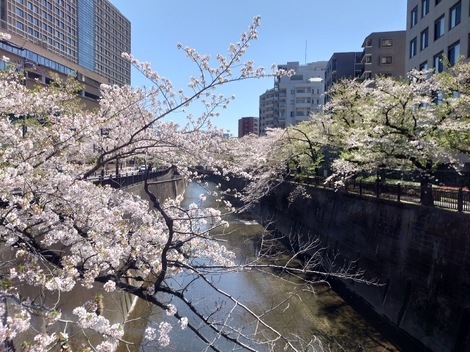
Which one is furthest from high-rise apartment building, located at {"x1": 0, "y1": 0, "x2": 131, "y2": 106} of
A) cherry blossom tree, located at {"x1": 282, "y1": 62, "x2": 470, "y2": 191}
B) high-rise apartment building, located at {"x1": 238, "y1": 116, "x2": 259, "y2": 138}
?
high-rise apartment building, located at {"x1": 238, "y1": 116, "x2": 259, "y2": 138}

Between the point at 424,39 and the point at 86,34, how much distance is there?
59.3 m

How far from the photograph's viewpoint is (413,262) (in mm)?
12484

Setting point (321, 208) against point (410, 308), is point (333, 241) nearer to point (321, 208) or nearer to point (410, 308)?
point (321, 208)

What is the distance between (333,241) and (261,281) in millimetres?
4965

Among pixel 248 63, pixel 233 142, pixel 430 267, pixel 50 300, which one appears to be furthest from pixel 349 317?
pixel 248 63

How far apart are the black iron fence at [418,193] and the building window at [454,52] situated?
9.48m

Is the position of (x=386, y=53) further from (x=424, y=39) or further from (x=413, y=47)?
(x=424, y=39)

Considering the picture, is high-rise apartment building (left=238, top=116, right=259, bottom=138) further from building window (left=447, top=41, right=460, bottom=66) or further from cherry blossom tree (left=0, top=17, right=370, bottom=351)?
cherry blossom tree (left=0, top=17, right=370, bottom=351)

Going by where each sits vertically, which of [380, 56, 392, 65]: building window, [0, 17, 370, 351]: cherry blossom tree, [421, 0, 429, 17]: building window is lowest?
[0, 17, 370, 351]: cherry blossom tree

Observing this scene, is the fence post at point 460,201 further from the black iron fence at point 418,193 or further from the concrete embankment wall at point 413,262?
the concrete embankment wall at point 413,262

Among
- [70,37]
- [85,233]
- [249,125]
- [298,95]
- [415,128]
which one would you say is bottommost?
[85,233]

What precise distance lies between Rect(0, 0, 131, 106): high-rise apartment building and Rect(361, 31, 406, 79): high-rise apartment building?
101 ft

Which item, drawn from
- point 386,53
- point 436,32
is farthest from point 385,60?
point 436,32

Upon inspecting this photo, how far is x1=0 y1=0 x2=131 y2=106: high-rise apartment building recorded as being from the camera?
140ft
